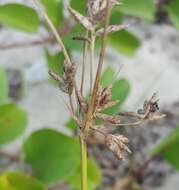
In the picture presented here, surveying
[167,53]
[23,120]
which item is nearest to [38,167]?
[23,120]

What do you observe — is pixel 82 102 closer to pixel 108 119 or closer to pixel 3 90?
pixel 108 119

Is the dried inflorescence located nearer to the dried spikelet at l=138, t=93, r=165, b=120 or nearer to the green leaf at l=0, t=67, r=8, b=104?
the dried spikelet at l=138, t=93, r=165, b=120

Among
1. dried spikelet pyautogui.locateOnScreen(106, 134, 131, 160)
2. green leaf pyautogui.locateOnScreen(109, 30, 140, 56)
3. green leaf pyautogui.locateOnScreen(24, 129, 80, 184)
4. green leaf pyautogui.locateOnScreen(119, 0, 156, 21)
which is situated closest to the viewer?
dried spikelet pyautogui.locateOnScreen(106, 134, 131, 160)

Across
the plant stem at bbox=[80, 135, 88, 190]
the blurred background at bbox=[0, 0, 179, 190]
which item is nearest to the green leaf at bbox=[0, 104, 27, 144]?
the blurred background at bbox=[0, 0, 179, 190]

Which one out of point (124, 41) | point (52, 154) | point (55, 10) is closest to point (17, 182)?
point (52, 154)

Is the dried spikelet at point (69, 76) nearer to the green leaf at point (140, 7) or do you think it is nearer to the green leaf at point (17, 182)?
the green leaf at point (17, 182)

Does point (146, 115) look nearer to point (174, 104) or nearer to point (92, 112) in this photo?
point (92, 112)

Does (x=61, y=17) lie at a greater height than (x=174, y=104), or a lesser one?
greater
